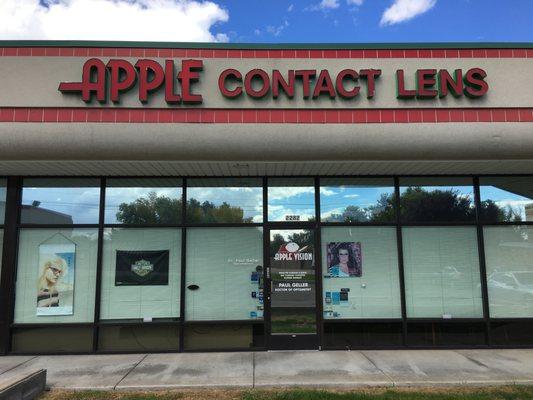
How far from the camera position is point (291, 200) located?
8758 millimetres

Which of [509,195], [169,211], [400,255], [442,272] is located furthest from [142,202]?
[509,195]

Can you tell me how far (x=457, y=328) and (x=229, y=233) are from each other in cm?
480

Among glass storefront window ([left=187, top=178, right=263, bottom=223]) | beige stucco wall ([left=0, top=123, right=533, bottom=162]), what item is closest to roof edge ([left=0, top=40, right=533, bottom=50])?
beige stucco wall ([left=0, top=123, right=533, bottom=162])

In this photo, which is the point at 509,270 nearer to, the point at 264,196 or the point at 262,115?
the point at 264,196

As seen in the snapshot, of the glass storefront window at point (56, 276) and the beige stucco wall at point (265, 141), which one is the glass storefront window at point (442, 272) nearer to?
the beige stucco wall at point (265, 141)

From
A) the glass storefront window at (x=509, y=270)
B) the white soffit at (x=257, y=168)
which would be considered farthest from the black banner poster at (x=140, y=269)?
the glass storefront window at (x=509, y=270)

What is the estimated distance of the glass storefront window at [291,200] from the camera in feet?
28.6

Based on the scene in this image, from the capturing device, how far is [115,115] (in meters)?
7.30

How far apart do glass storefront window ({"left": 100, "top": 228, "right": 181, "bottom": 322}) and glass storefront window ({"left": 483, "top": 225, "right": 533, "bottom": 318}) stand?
618 centimetres

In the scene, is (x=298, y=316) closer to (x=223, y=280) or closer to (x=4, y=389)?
(x=223, y=280)

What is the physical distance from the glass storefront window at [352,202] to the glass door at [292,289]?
0.62 m

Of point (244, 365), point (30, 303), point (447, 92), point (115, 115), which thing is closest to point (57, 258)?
point (30, 303)

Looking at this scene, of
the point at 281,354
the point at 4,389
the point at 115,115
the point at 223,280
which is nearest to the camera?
the point at 4,389

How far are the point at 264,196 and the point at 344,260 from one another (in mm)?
2031
